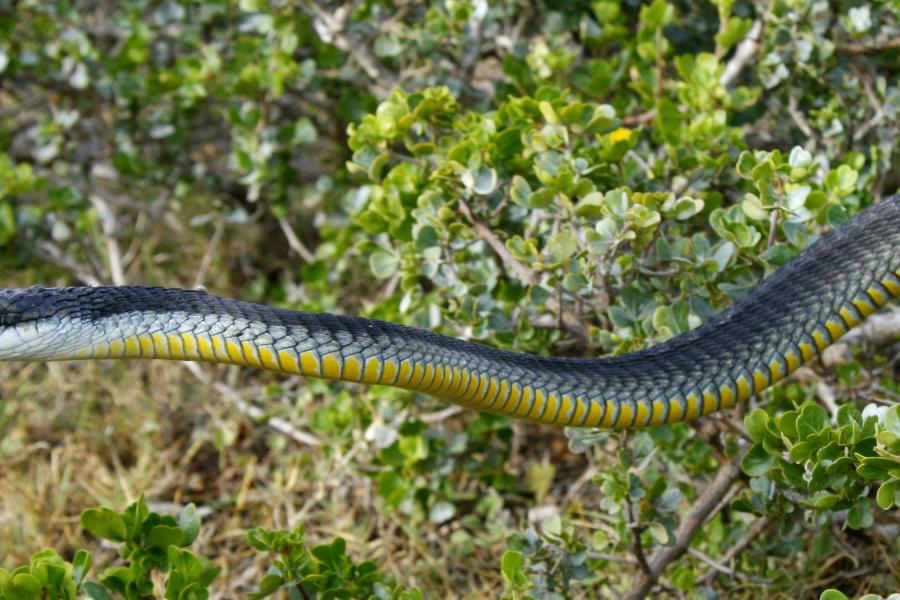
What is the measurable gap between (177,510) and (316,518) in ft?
2.05

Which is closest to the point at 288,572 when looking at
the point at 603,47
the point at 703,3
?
the point at 603,47

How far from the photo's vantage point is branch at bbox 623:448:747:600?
3098 mm

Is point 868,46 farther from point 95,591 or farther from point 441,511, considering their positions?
point 95,591

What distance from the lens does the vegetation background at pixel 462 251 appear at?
3090 millimetres

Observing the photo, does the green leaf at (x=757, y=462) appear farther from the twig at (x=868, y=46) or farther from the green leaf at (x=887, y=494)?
the twig at (x=868, y=46)

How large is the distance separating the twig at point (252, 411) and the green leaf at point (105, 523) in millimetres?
1705

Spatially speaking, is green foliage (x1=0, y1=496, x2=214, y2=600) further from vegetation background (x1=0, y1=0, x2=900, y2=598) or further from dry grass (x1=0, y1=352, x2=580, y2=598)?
dry grass (x1=0, y1=352, x2=580, y2=598)

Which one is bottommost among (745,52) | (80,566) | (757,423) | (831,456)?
(80,566)

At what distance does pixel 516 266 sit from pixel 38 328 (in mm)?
1446

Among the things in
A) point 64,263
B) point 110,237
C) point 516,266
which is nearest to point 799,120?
point 516,266

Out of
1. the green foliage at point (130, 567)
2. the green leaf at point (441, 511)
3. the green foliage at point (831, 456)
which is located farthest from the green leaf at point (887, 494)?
the green leaf at point (441, 511)

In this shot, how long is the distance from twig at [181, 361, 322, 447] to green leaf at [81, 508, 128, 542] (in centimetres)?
170

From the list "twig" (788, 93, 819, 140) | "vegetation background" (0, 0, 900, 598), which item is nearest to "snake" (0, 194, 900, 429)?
"vegetation background" (0, 0, 900, 598)

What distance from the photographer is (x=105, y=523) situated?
8.64 ft
